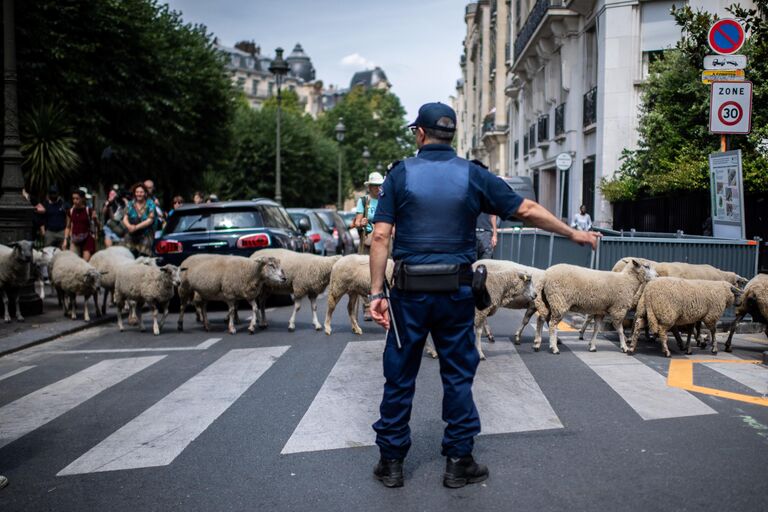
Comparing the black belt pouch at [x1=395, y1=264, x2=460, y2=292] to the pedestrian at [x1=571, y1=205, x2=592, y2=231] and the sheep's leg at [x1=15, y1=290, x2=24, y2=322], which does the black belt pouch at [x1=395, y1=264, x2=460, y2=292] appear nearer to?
the sheep's leg at [x1=15, y1=290, x2=24, y2=322]

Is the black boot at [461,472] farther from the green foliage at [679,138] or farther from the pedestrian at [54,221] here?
the pedestrian at [54,221]

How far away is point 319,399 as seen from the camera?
6.54m

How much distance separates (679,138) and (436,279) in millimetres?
16600

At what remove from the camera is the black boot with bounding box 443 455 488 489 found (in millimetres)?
4445

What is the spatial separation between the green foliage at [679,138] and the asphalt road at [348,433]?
888cm

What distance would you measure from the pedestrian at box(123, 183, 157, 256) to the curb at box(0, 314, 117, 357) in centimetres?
163

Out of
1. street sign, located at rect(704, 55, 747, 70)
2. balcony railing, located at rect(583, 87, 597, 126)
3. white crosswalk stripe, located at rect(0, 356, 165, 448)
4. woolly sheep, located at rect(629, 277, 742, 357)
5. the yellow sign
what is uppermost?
balcony railing, located at rect(583, 87, 597, 126)

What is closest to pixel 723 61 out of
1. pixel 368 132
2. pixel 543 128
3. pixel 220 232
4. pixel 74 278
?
pixel 220 232

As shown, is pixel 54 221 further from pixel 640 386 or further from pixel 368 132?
pixel 368 132

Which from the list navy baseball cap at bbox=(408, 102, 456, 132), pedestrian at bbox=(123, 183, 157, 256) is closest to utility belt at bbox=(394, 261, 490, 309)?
navy baseball cap at bbox=(408, 102, 456, 132)

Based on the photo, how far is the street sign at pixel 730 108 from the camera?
10516 millimetres

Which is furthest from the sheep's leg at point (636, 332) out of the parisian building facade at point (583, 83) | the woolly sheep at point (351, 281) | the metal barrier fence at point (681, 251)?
the parisian building facade at point (583, 83)

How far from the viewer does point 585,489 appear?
438 centimetres

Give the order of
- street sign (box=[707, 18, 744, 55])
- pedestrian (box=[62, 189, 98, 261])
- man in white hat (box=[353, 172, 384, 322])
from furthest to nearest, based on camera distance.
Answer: pedestrian (box=[62, 189, 98, 261]) < man in white hat (box=[353, 172, 384, 322]) < street sign (box=[707, 18, 744, 55])
